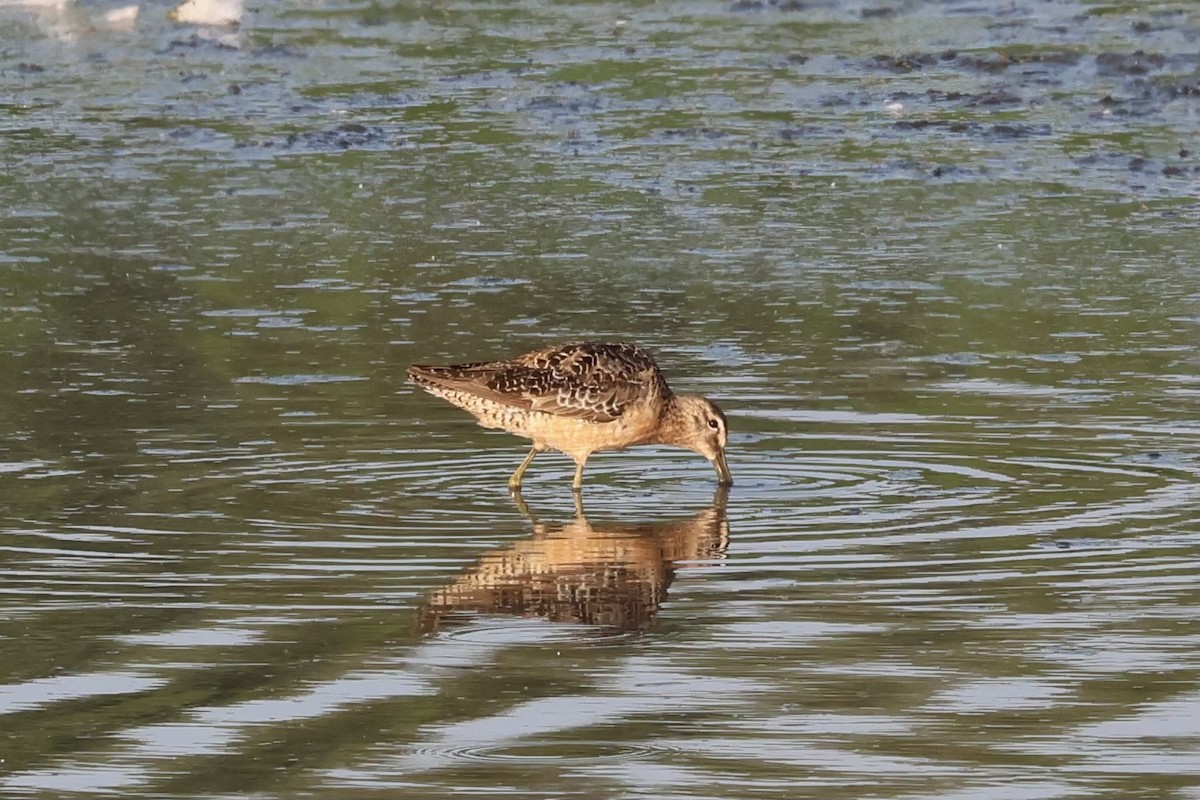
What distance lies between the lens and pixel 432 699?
652 centimetres

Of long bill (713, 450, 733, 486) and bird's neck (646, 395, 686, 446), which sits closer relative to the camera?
long bill (713, 450, 733, 486)

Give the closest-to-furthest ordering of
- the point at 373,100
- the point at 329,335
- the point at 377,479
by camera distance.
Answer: the point at 377,479 < the point at 329,335 < the point at 373,100

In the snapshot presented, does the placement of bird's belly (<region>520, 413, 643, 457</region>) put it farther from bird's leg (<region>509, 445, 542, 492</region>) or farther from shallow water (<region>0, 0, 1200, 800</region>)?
shallow water (<region>0, 0, 1200, 800</region>)

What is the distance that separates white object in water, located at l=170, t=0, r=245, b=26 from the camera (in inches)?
831

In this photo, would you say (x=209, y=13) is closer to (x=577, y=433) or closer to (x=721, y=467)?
(x=577, y=433)

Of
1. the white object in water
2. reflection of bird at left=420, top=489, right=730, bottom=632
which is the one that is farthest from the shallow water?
the white object in water

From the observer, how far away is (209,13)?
69.3ft

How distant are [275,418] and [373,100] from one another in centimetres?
799

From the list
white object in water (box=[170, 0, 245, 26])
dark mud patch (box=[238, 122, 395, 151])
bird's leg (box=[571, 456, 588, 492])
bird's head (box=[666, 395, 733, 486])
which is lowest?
bird's leg (box=[571, 456, 588, 492])

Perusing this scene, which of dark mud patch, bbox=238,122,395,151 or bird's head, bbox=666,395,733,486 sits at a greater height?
dark mud patch, bbox=238,122,395,151

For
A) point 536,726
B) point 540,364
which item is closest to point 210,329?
point 540,364

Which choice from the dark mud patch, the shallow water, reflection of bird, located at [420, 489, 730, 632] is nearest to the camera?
the shallow water

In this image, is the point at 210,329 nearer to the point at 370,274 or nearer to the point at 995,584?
the point at 370,274

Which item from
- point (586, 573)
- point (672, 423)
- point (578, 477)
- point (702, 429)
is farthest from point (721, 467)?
point (586, 573)
